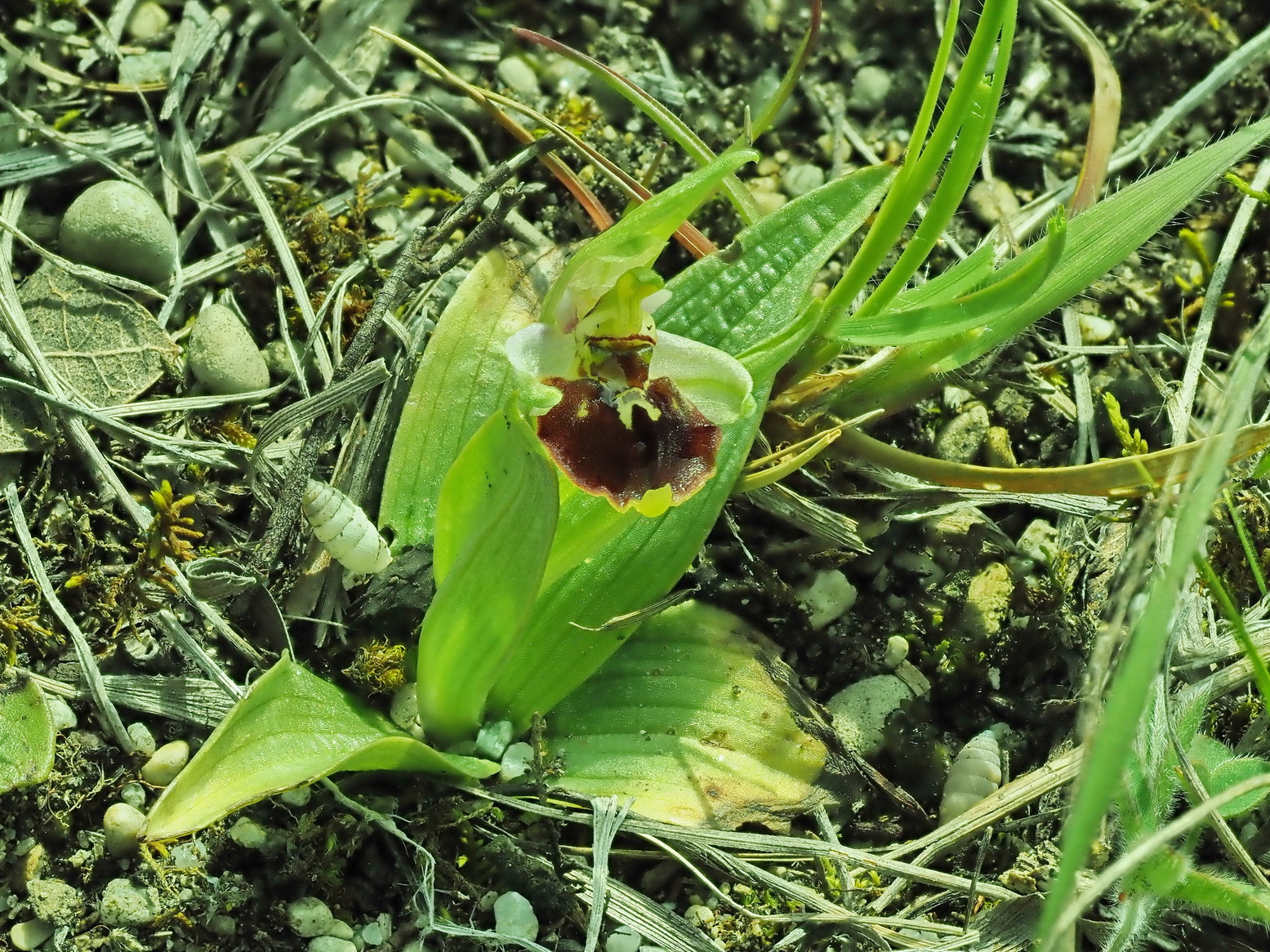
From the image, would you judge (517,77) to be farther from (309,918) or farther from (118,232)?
(309,918)

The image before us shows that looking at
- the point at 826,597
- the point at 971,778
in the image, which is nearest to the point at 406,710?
the point at 826,597

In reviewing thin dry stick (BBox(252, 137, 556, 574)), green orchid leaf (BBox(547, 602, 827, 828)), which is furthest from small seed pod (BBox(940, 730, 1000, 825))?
thin dry stick (BBox(252, 137, 556, 574))

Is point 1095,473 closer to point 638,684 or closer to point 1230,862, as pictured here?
point 1230,862

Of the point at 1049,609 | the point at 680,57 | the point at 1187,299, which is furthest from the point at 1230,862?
the point at 680,57

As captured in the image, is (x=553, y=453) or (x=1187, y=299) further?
(x=1187, y=299)

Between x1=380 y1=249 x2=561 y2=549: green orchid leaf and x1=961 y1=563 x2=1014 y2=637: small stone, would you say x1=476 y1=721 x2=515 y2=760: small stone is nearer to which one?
x1=380 y1=249 x2=561 y2=549: green orchid leaf

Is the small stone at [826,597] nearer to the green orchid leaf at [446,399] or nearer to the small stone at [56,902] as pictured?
the green orchid leaf at [446,399]
